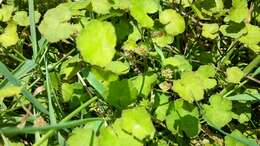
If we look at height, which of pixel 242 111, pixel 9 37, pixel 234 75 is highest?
pixel 9 37

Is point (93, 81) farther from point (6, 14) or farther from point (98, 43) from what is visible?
point (6, 14)

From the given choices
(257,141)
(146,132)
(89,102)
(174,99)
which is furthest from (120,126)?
(257,141)

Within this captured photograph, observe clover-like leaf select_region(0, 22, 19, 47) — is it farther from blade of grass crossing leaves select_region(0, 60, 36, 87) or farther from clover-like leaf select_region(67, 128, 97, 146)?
clover-like leaf select_region(67, 128, 97, 146)

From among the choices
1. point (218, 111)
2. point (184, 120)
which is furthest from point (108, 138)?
point (218, 111)

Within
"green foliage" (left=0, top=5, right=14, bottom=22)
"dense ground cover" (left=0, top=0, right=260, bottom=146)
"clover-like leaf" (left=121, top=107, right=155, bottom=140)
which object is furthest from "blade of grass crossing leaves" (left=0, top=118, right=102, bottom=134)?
"green foliage" (left=0, top=5, right=14, bottom=22)

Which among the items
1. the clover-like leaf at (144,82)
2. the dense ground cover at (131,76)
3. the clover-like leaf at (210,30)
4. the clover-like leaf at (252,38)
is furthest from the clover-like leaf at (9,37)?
the clover-like leaf at (252,38)

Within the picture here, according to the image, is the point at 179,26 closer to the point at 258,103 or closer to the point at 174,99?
the point at 174,99

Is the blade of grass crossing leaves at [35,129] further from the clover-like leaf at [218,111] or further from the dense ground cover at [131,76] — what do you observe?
the clover-like leaf at [218,111]
